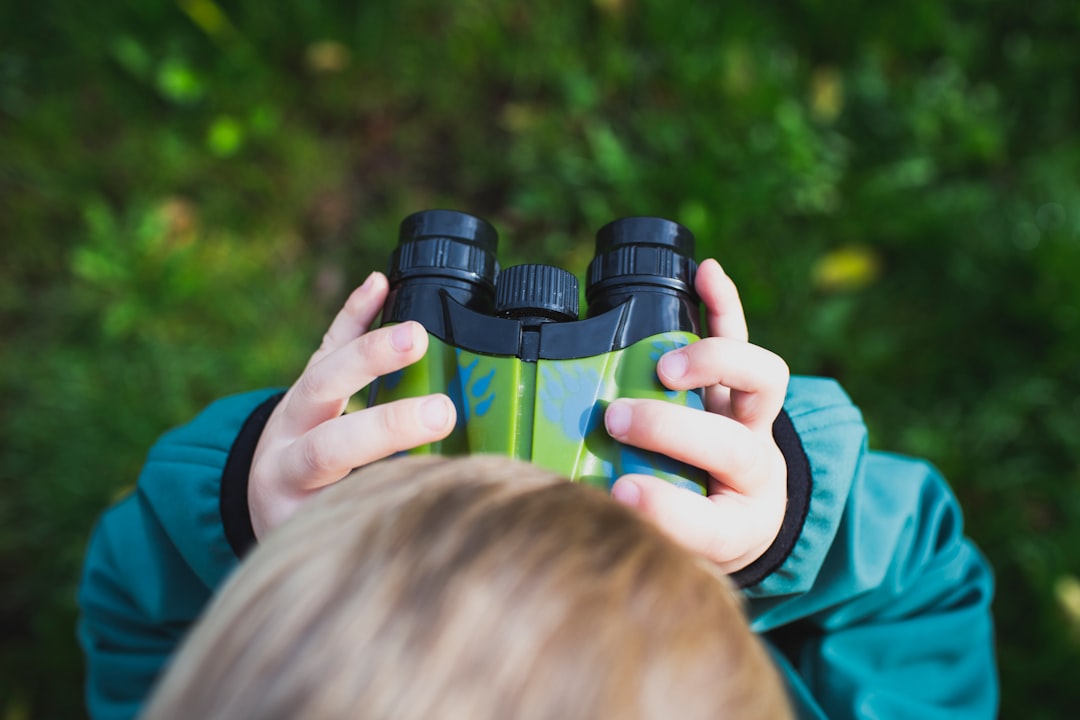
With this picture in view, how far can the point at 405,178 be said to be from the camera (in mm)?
1961

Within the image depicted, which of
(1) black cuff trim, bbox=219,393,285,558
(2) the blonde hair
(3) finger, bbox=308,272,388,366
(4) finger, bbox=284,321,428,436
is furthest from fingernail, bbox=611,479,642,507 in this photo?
(1) black cuff trim, bbox=219,393,285,558

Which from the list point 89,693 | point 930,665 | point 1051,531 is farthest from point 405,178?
point 1051,531

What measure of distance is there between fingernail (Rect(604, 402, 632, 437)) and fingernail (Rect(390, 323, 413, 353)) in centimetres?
21

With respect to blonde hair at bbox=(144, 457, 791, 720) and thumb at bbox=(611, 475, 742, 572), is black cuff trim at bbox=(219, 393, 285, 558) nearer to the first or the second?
blonde hair at bbox=(144, 457, 791, 720)

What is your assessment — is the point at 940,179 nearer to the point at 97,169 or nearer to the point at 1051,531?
the point at 1051,531

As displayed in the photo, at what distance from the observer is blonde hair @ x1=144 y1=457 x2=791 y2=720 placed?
0.54 m

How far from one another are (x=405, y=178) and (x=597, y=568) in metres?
1.57

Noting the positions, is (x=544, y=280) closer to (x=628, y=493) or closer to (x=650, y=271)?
(x=650, y=271)

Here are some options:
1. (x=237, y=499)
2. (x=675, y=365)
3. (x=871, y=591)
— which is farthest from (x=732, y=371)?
(x=237, y=499)

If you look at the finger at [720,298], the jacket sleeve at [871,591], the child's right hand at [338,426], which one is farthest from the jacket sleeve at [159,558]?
the jacket sleeve at [871,591]

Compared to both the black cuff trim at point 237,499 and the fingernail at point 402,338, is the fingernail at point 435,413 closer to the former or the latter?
the fingernail at point 402,338

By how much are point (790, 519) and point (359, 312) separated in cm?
61

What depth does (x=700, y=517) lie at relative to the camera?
2.58 feet

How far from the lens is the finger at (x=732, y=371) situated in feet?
2.62
